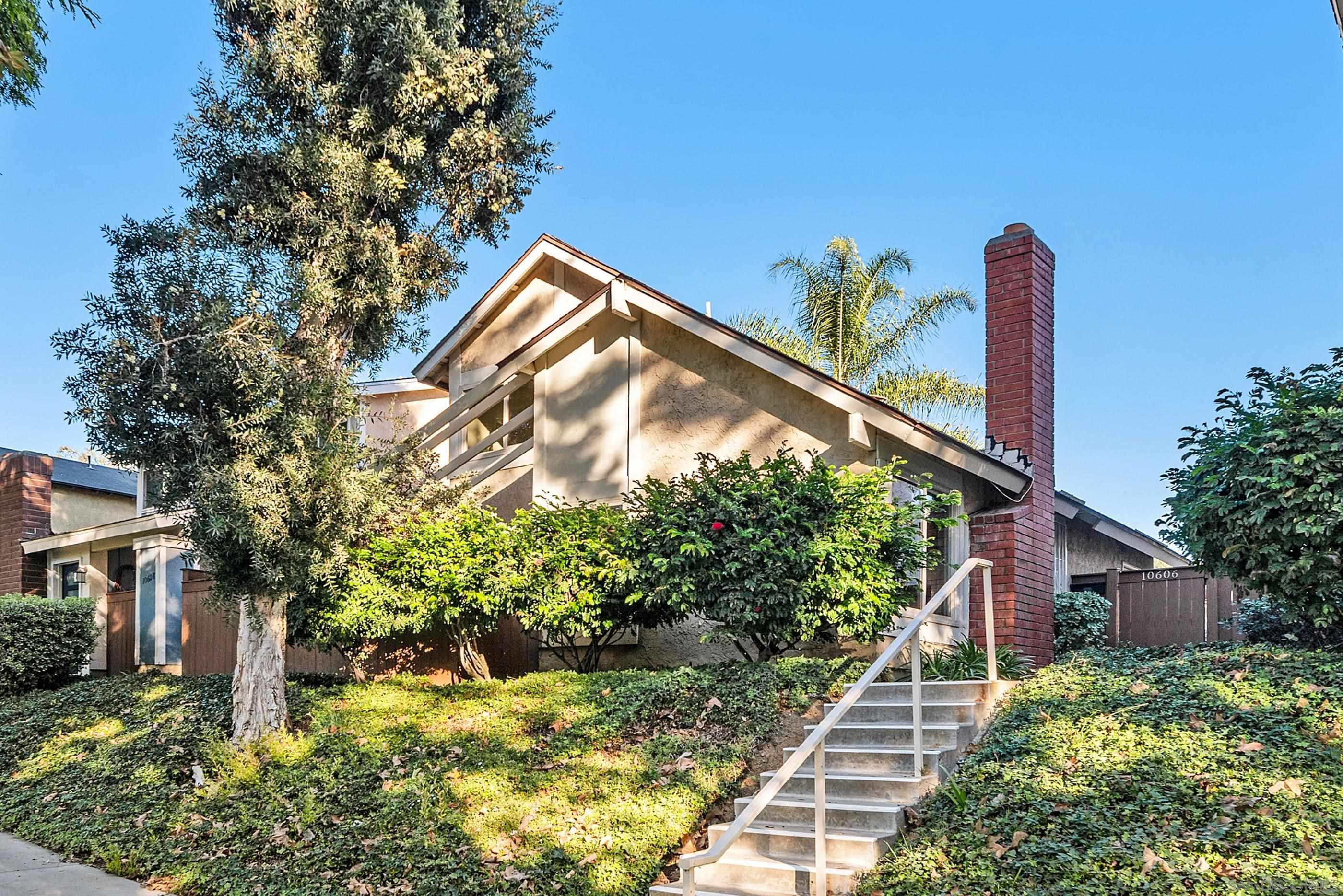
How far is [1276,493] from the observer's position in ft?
27.0

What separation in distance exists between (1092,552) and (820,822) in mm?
14236

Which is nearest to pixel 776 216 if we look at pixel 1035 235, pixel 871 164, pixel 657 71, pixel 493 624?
pixel 871 164

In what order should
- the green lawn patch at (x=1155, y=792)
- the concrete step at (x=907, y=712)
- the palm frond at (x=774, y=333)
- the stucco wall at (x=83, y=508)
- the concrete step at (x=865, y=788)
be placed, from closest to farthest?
1. the green lawn patch at (x=1155, y=792)
2. the concrete step at (x=865, y=788)
3. the concrete step at (x=907, y=712)
4. the stucco wall at (x=83, y=508)
5. the palm frond at (x=774, y=333)

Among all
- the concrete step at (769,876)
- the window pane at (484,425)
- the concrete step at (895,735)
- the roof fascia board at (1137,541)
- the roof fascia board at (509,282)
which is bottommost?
the concrete step at (769,876)

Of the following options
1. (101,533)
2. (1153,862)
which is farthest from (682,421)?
(101,533)

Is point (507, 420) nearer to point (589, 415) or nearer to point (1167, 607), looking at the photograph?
point (589, 415)

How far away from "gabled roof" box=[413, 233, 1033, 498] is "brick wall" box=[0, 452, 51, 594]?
46.2ft

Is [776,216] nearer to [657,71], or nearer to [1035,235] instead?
[657,71]

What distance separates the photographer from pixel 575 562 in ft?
37.7

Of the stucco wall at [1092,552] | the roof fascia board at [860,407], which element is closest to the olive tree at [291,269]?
the roof fascia board at [860,407]

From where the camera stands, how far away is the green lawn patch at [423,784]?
7.57 metres

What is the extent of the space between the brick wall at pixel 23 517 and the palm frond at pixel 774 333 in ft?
50.8

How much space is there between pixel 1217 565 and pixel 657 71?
49.9 feet

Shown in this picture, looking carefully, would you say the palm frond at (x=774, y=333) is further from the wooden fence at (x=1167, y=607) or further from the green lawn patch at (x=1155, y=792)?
the green lawn patch at (x=1155, y=792)
